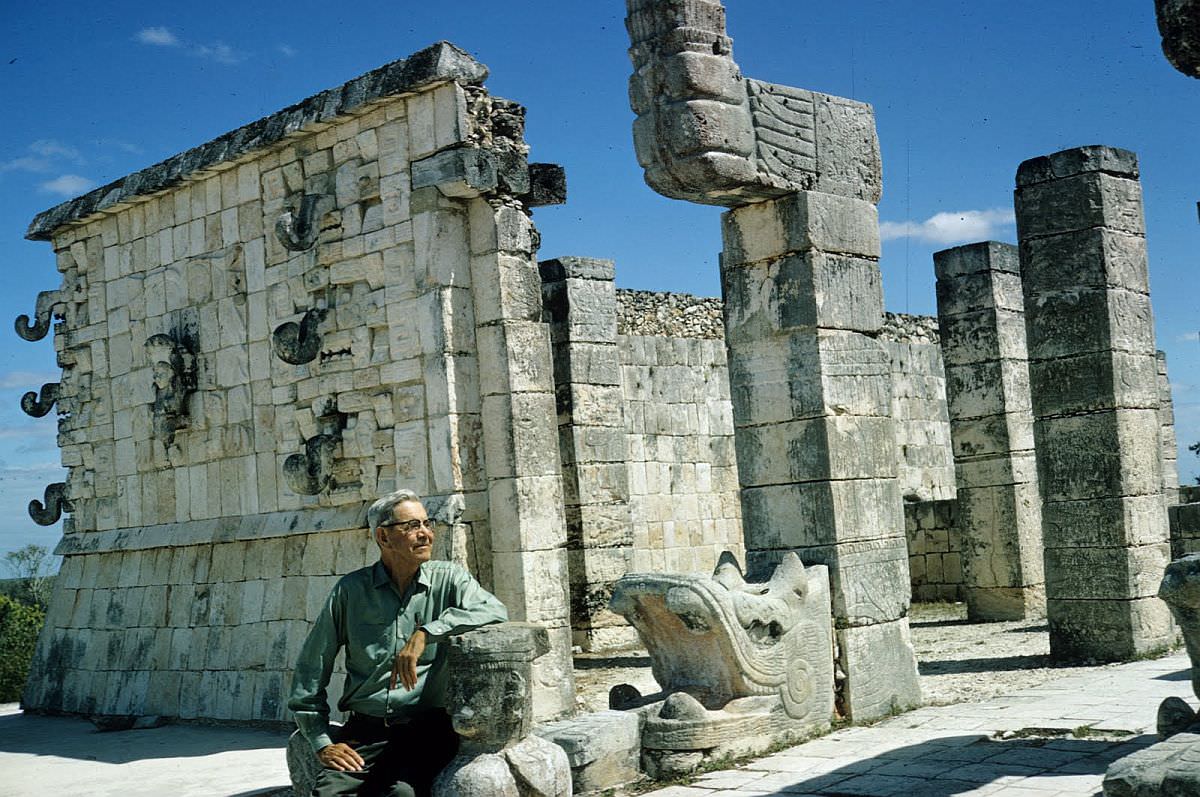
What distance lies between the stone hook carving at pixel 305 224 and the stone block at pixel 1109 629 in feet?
21.1

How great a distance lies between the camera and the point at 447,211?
30.5 ft

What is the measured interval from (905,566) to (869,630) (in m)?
0.60

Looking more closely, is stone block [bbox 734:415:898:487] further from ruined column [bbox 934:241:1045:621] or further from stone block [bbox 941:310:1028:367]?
stone block [bbox 941:310:1028:367]

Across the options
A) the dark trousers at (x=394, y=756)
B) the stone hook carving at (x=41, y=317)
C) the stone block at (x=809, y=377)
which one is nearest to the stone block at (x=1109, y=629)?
the stone block at (x=809, y=377)

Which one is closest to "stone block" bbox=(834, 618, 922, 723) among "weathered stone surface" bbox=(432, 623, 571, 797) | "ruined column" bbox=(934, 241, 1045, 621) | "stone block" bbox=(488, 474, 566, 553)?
"stone block" bbox=(488, 474, 566, 553)

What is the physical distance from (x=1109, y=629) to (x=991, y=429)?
3861mm

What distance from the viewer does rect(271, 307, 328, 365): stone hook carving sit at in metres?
9.95

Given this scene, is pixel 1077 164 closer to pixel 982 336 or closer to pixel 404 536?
pixel 982 336

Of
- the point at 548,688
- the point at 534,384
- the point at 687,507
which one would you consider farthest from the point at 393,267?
the point at 687,507

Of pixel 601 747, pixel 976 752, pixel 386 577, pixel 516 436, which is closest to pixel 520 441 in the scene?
pixel 516 436

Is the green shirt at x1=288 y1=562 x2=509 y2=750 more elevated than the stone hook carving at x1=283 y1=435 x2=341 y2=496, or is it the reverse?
the stone hook carving at x1=283 y1=435 x2=341 y2=496

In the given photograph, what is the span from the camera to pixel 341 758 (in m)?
4.46

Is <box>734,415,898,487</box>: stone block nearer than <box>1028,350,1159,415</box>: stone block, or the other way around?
<box>734,415,898,487</box>: stone block

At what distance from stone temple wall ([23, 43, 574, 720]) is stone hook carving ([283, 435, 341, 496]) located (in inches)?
0.7
